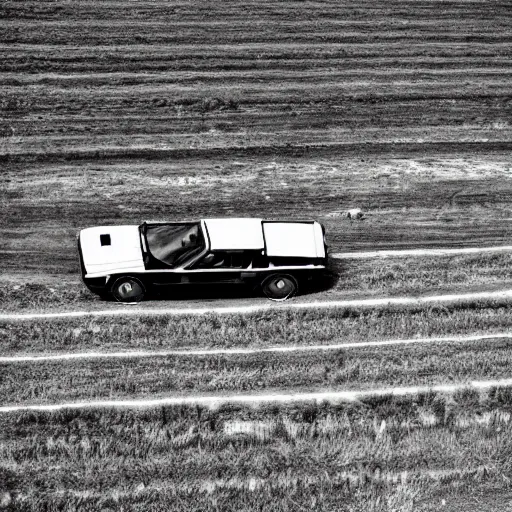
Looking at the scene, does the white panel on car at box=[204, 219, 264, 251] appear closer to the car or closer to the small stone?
the car

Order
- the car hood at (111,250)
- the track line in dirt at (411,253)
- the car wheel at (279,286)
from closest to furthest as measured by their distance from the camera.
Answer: the car hood at (111,250)
the car wheel at (279,286)
the track line in dirt at (411,253)

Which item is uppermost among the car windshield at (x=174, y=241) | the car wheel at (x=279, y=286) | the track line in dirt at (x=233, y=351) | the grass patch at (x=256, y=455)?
the car windshield at (x=174, y=241)

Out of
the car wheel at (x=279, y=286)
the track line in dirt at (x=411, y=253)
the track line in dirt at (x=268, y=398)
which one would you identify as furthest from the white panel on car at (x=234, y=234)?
the track line in dirt at (x=268, y=398)

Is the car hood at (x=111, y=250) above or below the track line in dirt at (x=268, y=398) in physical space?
above

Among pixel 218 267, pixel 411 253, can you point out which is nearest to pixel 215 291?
pixel 218 267

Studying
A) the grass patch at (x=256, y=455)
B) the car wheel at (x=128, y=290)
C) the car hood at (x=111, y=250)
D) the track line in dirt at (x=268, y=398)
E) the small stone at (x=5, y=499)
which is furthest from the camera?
the car wheel at (x=128, y=290)

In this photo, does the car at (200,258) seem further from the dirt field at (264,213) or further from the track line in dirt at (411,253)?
the track line in dirt at (411,253)

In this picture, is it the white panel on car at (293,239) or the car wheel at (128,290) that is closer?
the car wheel at (128,290)

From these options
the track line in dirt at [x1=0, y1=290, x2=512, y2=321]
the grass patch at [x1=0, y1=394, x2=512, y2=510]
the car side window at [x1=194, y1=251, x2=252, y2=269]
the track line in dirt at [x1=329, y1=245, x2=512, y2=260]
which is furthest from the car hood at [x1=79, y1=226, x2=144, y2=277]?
the track line in dirt at [x1=329, y1=245, x2=512, y2=260]
